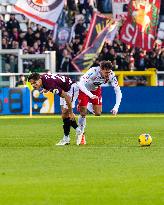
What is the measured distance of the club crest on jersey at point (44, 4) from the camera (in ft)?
115

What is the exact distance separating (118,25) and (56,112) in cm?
402

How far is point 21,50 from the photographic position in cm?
3731

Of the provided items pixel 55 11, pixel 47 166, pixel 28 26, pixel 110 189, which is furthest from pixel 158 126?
pixel 110 189

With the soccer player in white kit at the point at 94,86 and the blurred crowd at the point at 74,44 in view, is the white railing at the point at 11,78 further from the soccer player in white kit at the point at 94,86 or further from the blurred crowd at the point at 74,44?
the soccer player in white kit at the point at 94,86

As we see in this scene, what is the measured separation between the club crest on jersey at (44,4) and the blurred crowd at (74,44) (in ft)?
3.30

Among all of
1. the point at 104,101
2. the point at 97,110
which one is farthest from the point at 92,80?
the point at 104,101

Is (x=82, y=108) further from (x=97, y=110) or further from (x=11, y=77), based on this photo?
(x=11, y=77)

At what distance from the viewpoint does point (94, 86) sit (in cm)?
2245

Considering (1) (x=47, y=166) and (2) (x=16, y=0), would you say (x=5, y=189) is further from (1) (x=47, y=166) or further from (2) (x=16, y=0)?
(2) (x=16, y=0)

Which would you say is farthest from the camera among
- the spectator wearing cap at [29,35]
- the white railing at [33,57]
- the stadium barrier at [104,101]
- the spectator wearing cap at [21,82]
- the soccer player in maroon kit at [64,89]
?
the spectator wearing cap at [21,82]

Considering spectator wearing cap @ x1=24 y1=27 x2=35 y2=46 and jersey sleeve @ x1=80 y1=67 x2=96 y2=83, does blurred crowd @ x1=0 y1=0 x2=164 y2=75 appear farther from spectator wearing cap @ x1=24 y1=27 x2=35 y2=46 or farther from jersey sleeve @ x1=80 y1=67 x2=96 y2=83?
jersey sleeve @ x1=80 y1=67 x2=96 y2=83

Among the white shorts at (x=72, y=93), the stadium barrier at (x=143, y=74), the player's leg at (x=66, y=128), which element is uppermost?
the white shorts at (x=72, y=93)

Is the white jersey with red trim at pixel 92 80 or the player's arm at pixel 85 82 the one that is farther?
the white jersey with red trim at pixel 92 80

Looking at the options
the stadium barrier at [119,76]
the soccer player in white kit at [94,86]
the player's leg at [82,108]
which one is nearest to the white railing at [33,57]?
the stadium barrier at [119,76]
